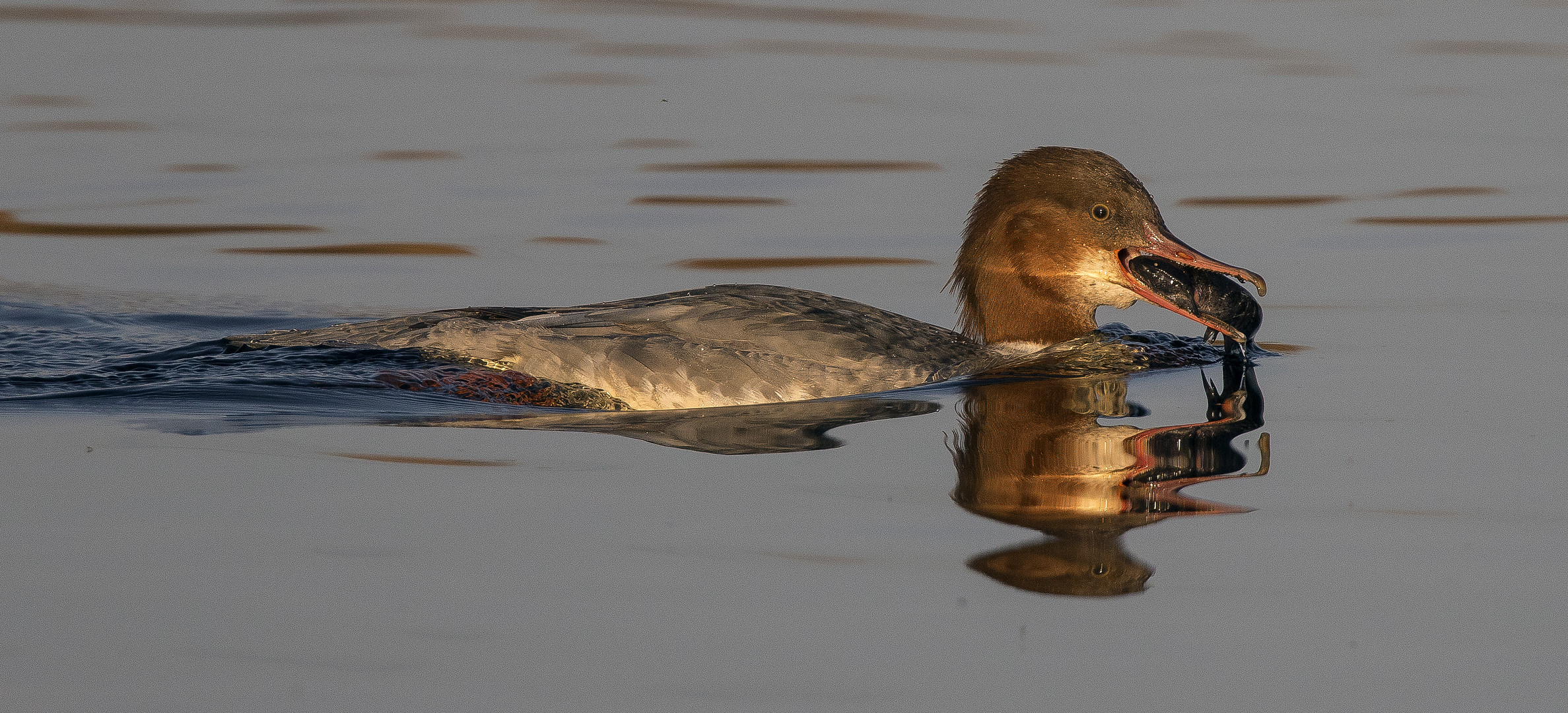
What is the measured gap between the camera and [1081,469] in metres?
6.43

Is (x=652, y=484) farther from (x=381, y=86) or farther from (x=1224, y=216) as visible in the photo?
(x=381, y=86)

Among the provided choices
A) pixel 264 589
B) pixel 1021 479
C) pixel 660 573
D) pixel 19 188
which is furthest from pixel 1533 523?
pixel 19 188

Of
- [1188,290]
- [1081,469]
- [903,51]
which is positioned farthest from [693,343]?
[903,51]

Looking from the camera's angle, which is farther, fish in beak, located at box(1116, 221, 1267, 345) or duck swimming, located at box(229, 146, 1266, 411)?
fish in beak, located at box(1116, 221, 1267, 345)

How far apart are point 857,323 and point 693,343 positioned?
2.52ft

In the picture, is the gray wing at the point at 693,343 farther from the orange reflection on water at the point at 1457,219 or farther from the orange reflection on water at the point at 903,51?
the orange reflection on water at the point at 903,51

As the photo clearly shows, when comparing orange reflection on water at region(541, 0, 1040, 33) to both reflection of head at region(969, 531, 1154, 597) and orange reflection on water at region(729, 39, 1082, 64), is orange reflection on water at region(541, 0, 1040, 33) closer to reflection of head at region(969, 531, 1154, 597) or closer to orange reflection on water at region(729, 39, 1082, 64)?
orange reflection on water at region(729, 39, 1082, 64)

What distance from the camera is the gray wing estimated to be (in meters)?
7.60

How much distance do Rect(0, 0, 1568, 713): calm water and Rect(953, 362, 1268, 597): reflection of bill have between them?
3 cm

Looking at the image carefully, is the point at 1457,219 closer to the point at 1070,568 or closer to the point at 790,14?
the point at 1070,568

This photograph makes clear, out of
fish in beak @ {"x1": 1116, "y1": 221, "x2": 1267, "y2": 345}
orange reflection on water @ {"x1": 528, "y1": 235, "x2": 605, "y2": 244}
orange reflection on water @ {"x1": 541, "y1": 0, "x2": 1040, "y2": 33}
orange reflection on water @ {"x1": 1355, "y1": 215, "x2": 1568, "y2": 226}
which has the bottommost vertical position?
fish in beak @ {"x1": 1116, "y1": 221, "x2": 1267, "y2": 345}

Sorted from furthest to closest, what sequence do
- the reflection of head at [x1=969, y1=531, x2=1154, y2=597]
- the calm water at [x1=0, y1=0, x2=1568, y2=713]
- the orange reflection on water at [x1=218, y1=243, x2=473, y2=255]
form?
the orange reflection on water at [x1=218, y1=243, x2=473, y2=255], the reflection of head at [x1=969, y1=531, x2=1154, y2=597], the calm water at [x1=0, y1=0, x2=1568, y2=713]

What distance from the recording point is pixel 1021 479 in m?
6.28

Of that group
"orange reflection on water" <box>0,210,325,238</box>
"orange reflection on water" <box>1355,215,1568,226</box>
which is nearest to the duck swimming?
"orange reflection on water" <box>0,210,325,238</box>
